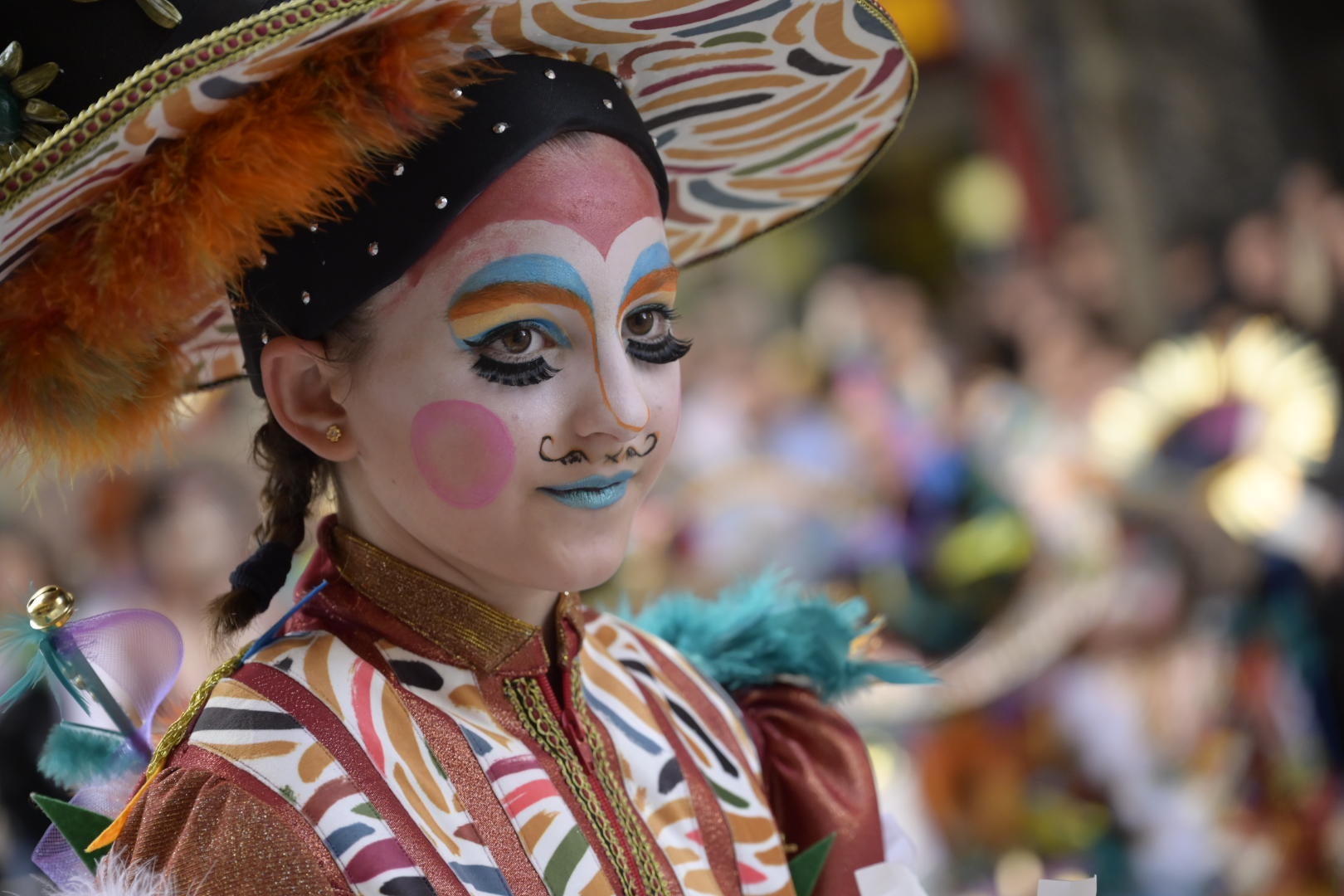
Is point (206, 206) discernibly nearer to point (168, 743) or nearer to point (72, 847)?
point (168, 743)

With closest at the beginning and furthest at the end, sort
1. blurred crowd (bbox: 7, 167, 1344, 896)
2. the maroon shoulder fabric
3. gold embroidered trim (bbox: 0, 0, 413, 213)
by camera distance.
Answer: gold embroidered trim (bbox: 0, 0, 413, 213) → the maroon shoulder fabric → blurred crowd (bbox: 7, 167, 1344, 896)

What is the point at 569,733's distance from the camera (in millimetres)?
1576

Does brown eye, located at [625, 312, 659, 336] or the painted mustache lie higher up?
brown eye, located at [625, 312, 659, 336]

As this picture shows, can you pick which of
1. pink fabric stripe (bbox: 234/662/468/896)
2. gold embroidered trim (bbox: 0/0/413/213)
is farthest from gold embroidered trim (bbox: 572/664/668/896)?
gold embroidered trim (bbox: 0/0/413/213)

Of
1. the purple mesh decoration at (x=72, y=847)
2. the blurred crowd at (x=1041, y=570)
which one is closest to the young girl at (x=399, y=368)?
the purple mesh decoration at (x=72, y=847)

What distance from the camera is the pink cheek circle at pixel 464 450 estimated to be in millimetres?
1401

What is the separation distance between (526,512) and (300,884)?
0.40 metres

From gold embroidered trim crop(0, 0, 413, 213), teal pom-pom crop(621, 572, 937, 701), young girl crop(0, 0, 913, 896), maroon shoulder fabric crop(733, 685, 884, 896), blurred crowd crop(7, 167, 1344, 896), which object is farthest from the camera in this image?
blurred crowd crop(7, 167, 1344, 896)

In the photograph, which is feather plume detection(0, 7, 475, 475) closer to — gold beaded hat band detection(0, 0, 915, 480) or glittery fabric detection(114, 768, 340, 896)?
gold beaded hat band detection(0, 0, 915, 480)

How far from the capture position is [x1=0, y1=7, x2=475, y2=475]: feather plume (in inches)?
52.3

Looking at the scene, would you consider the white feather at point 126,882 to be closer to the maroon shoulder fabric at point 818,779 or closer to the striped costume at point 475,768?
the striped costume at point 475,768

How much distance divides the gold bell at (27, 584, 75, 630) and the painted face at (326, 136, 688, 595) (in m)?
0.34

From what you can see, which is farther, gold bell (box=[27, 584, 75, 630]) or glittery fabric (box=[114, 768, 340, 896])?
gold bell (box=[27, 584, 75, 630])

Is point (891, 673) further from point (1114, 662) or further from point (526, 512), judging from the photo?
point (1114, 662)
